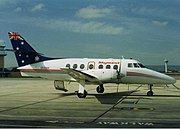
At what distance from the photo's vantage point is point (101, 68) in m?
25.1

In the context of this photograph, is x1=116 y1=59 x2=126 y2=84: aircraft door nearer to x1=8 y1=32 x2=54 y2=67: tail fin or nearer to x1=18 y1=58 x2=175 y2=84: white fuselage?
x1=18 y1=58 x2=175 y2=84: white fuselage

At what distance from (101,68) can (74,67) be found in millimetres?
2198

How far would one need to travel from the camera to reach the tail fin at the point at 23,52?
86.5 ft

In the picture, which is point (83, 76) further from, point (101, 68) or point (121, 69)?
point (121, 69)

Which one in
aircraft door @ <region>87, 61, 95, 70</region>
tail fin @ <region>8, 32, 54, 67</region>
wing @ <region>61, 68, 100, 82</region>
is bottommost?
wing @ <region>61, 68, 100, 82</region>

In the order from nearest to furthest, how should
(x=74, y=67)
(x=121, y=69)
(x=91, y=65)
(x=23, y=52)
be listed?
(x=121, y=69)
(x=91, y=65)
(x=74, y=67)
(x=23, y=52)

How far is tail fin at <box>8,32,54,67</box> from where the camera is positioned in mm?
26375

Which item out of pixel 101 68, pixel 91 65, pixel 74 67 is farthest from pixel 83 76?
pixel 74 67

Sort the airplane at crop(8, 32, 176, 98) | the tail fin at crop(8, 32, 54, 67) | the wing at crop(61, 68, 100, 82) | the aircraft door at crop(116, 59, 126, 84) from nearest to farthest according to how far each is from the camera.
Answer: the wing at crop(61, 68, 100, 82) → the aircraft door at crop(116, 59, 126, 84) → the airplane at crop(8, 32, 176, 98) → the tail fin at crop(8, 32, 54, 67)

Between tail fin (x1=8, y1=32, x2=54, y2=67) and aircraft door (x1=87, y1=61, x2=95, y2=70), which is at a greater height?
tail fin (x1=8, y1=32, x2=54, y2=67)

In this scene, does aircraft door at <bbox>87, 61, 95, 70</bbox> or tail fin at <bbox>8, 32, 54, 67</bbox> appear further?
tail fin at <bbox>8, 32, 54, 67</bbox>

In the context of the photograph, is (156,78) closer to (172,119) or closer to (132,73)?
(132,73)

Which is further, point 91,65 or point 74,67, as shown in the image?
point 74,67

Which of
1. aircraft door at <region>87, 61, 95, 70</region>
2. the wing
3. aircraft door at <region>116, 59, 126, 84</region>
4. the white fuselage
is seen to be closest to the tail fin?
the white fuselage
